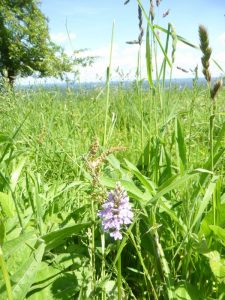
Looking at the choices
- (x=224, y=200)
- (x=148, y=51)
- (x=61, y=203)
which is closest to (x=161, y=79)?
(x=148, y=51)

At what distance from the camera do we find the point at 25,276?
33.3 inches

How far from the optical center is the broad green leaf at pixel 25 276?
0.82 meters

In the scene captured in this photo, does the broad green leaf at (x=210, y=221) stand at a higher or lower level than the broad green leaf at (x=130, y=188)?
lower

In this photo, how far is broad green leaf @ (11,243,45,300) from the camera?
0.82 meters

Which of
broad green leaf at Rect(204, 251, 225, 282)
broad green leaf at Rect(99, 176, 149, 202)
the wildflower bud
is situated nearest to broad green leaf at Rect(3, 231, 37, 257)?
the wildflower bud

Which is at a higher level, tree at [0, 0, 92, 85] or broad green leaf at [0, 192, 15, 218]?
tree at [0, 0, 92, 85]

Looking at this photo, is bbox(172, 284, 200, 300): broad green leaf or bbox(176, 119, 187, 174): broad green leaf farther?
bbox(176, 119, 187, 174): broad green leaf

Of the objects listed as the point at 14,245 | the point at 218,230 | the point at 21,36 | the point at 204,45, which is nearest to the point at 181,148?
the point at 218,230

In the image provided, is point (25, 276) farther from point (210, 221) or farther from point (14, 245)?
point (210, 221)

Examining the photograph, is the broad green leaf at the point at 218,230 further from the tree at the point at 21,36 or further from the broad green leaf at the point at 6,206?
the tree at the point at 21,36

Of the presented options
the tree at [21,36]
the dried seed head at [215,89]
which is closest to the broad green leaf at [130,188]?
the dried seed head at [215,89]

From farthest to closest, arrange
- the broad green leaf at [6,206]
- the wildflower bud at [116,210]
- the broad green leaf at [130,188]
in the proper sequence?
the broad green leaf at [6,206] < the broad green leaf at [130,188] < the wildflower bud at [116,210]

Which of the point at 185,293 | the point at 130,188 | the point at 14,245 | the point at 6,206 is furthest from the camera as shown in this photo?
the point at 6,206

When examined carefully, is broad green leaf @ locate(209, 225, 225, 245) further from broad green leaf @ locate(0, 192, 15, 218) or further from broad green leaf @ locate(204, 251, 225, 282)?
broad green leaf @ locate(0, 192, 15, 218)
